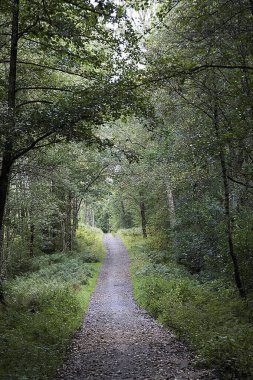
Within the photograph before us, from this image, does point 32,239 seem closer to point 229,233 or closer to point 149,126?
point 229,233

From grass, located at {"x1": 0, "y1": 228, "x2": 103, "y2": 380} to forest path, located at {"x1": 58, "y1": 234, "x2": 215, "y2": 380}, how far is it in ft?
1.40

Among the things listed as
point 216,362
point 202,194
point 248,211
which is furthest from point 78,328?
point 202,194

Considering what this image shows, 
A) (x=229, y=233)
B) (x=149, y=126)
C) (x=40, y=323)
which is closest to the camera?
(x=40, y=323)

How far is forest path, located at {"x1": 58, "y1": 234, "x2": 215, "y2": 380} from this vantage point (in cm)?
722

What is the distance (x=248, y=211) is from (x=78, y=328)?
7.97 meters

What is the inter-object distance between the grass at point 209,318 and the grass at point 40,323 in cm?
308

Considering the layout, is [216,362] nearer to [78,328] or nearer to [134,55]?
[78,328]

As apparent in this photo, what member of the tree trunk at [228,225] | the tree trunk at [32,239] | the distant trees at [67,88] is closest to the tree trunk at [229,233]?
the tree trunk at [228,225]

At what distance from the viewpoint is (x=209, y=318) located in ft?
31.2

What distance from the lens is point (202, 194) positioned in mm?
18531

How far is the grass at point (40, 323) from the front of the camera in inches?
276

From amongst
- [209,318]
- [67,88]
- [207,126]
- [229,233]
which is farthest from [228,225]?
[67,88]

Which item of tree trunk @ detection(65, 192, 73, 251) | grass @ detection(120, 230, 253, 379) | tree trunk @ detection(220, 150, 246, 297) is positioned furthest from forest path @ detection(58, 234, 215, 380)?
tree trunk @ detection(65, 192, 73, 251)

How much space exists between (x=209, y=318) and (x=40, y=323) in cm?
493
